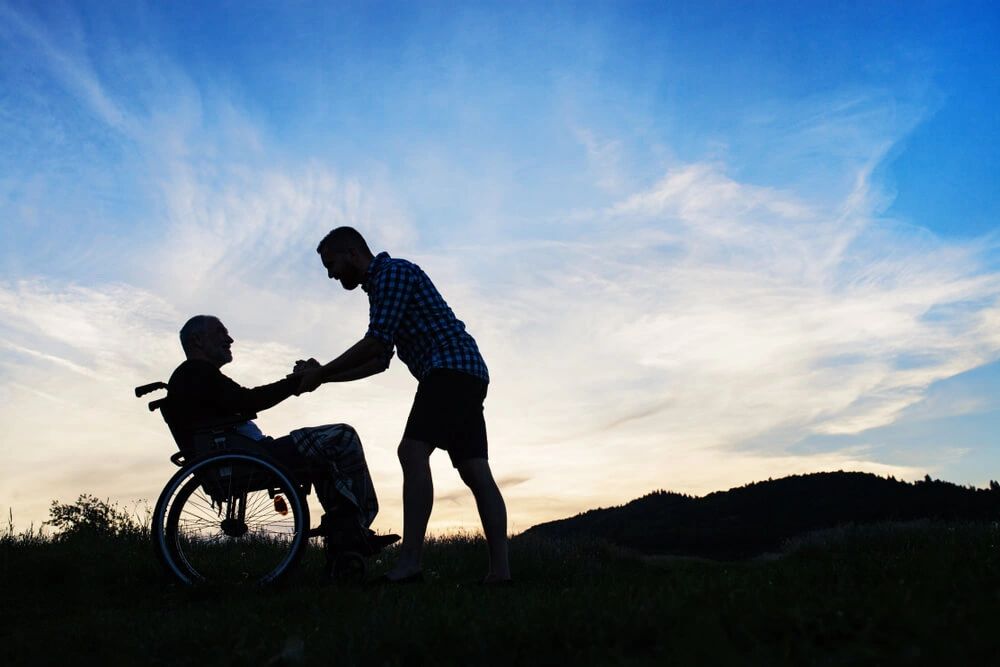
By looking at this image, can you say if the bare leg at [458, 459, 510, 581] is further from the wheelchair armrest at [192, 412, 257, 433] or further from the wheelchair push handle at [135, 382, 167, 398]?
the wheelchair push handle at [135, 382, 167, 398]

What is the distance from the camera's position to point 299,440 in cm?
607

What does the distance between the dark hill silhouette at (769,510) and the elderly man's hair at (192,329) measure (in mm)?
10203

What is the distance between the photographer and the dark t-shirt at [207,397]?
6020 mm

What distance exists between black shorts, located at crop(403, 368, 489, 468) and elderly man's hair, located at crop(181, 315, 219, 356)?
1732 mm

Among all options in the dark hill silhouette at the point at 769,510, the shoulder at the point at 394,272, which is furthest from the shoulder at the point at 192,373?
the dark hill silhouette at the point at 769,510

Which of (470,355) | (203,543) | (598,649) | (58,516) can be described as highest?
(58,516)

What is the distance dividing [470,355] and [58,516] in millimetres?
15390

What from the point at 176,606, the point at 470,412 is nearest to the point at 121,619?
the point at 176,606

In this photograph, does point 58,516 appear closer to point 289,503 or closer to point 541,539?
point 541,539

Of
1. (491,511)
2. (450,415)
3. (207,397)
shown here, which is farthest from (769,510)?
(207,397)

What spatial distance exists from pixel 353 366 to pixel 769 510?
55.2 ft

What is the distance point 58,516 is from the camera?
58.3 ft

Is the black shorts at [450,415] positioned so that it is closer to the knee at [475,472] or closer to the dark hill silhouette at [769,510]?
the knee at [475,472]

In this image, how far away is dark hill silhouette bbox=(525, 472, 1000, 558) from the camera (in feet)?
54.1
